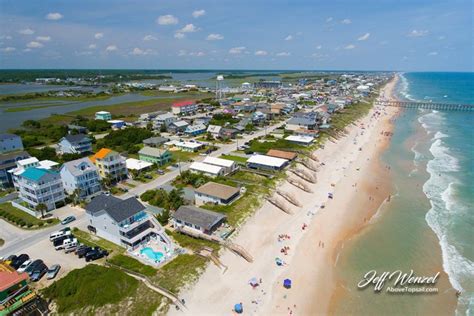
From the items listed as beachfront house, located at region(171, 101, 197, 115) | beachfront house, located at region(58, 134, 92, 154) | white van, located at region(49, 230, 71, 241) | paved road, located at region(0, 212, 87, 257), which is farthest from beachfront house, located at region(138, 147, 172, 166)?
beachfront house, located at region(171, 101, 197, 115)

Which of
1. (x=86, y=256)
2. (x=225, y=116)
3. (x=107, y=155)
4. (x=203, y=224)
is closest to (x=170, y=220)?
(x=203, y=224)

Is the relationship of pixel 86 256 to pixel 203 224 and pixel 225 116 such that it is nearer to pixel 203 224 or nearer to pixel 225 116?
pixel 203 224

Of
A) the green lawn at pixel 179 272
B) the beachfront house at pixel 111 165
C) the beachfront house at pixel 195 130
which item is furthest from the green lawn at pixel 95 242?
the beachfront house at pixel 195 130

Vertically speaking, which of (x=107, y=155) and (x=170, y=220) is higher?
(x=107, y=155)

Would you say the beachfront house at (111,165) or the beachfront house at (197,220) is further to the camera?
the beachfront house at (111,165)

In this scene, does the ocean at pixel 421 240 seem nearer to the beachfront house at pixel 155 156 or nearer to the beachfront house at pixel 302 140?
the beachfront house at pixel 302 140

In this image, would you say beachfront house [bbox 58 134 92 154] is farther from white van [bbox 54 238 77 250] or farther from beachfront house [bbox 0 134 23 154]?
white van [bbox 54 238 77 250]

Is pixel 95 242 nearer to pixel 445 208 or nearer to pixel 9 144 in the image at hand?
pixel 9 144
